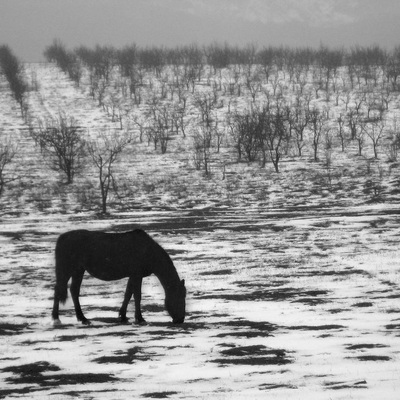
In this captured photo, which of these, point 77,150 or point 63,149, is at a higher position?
point 63,149

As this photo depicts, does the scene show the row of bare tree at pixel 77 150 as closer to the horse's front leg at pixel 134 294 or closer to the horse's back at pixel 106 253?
the horse's back at pixel 106 253

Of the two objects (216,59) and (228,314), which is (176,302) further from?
(216,59)

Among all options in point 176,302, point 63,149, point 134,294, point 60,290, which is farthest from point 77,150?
point 176,302

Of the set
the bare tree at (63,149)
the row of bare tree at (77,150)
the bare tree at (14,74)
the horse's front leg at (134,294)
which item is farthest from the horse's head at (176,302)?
the bare tree at (14,74)

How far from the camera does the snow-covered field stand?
793 centimetres

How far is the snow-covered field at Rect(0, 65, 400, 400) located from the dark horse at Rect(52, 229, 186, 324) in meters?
0.50

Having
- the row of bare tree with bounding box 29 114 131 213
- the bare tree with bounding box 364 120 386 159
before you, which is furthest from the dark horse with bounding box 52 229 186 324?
the bare tree with bounding box 364 120 386 159

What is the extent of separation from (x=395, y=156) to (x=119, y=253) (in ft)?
217

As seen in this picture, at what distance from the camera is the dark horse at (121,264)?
12.3m

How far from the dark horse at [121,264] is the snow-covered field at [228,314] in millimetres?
505

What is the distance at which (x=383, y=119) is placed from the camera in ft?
303

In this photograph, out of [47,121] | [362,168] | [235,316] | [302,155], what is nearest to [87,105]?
[47,121]

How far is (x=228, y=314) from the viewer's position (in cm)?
1415

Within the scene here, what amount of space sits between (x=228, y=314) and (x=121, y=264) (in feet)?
10.6
